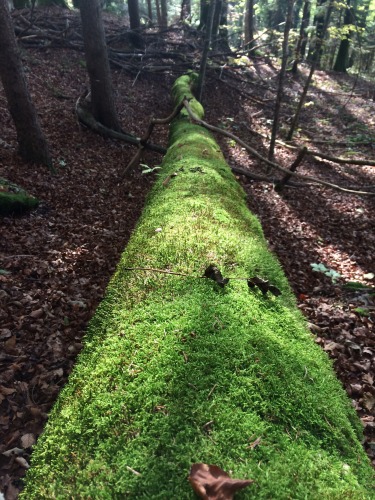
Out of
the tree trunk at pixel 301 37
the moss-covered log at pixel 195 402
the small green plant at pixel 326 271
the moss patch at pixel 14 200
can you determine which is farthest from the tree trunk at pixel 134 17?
the moss-covered log at pixel 195 402

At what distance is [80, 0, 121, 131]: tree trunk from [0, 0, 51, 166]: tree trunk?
359 centimetres

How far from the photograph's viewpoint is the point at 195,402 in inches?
72.7

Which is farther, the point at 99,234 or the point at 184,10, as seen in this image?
the point at 184,10

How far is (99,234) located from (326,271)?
13.7ft

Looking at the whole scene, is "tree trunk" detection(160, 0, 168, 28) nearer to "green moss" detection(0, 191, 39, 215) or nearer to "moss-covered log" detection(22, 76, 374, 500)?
"green moss" detection(0, 191, 39, 215)

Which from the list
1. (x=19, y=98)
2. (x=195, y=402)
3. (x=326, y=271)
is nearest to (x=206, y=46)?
(x=19, y=98)

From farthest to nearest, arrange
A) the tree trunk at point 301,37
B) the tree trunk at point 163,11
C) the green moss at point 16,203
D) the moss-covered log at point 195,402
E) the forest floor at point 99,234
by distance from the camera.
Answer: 1. the tree trunk at point 163,11
2. the tree trunk at point 301,37
3. the green moss at point 16,203
4. the forest floor at point 99,234
5. the moss-covered log at point 195,402

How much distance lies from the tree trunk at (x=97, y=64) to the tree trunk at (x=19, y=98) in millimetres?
3593

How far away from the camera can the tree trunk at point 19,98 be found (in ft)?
20.9

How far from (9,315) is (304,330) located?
3218 mm

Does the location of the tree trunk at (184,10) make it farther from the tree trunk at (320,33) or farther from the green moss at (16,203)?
the green moss at (16,203)

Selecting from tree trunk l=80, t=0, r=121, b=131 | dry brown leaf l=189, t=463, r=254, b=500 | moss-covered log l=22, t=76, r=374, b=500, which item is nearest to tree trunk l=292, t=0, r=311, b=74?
tree trunk l=80, t=0, r=121, b=131

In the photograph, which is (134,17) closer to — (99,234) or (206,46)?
(206,46)

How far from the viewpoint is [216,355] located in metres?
2.16
